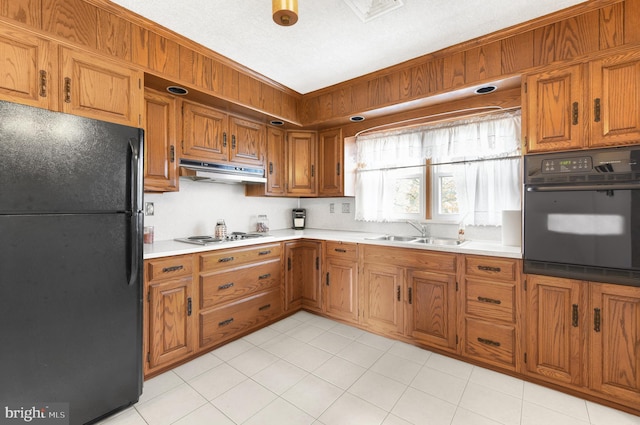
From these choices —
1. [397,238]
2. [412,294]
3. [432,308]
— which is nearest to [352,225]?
[397,238]

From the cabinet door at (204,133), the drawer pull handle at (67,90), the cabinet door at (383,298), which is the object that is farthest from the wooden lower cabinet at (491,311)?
Result: the drawer pull handle at (67,90)

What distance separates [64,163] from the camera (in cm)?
148

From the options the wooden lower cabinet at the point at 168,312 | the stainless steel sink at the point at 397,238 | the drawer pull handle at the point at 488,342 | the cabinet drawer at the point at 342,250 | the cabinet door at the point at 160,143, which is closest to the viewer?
the wooden lower cabinet at the point at 168,312

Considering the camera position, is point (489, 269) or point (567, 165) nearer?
point (567, 165)

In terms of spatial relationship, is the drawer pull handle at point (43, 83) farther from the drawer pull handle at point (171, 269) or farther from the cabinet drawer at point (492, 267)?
the cabinet drawer at point (492, 267)

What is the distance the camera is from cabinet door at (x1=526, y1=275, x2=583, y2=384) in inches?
73.6

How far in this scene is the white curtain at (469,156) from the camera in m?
2.48

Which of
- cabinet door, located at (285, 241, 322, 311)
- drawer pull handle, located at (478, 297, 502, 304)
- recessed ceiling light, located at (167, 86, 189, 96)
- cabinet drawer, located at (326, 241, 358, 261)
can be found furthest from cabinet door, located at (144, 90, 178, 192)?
drawer pull handle, located at (478, 297, 502, 304)

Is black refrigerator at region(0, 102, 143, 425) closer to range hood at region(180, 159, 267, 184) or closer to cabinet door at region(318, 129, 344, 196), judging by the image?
range hood at region(180, 159, 267, 184)

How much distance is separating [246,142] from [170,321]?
186cm

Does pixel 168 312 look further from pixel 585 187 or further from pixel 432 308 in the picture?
pixel 585 187

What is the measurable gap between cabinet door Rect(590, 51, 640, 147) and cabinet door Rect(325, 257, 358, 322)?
2.07 m

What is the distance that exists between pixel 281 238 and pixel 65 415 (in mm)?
1975

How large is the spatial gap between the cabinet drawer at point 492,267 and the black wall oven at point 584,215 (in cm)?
9
